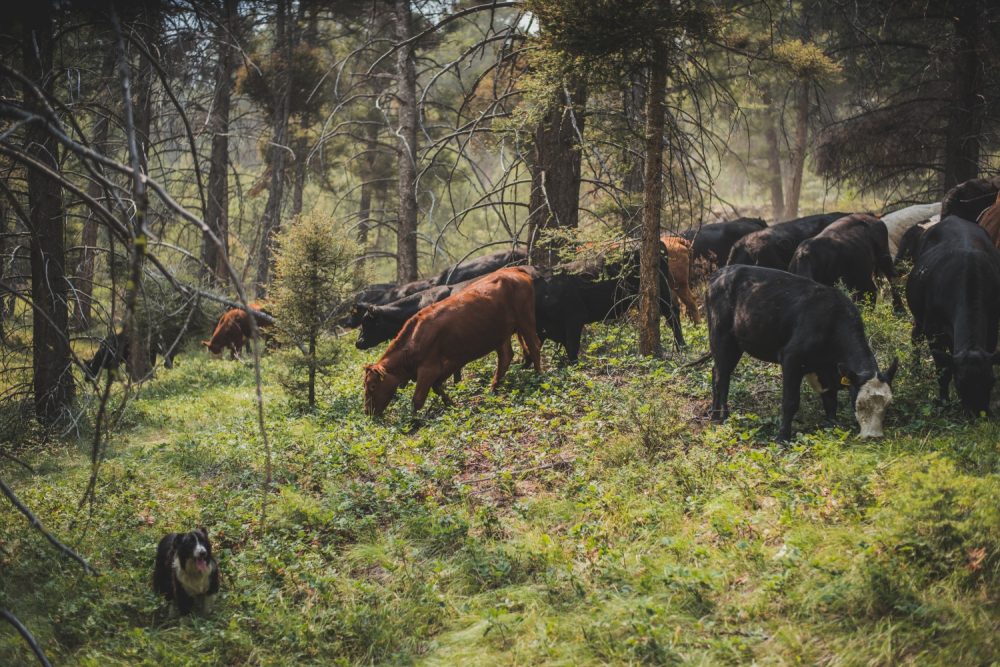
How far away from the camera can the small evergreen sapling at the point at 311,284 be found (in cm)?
1166

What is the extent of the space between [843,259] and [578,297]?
436 centimetres

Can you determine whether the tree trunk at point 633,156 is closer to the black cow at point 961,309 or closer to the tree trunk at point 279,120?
the black cow at point 961,309

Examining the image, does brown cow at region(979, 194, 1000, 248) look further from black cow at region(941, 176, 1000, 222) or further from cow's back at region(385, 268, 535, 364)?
cow's back at region(385, 268, 535, 364)

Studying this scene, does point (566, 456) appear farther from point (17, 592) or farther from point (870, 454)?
point (17, 592)

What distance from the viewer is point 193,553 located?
19.5 feet

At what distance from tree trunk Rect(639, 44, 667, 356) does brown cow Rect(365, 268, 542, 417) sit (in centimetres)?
188

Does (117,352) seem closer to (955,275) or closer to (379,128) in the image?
(955,275)

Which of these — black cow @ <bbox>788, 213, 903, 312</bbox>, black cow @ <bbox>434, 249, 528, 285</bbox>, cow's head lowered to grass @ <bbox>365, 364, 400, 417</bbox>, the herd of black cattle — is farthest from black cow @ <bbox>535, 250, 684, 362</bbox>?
black cow @ <bbox>434, 249, 528, 285</bbox>

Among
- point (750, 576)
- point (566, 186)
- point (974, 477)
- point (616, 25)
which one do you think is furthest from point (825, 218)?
point (750, 576)

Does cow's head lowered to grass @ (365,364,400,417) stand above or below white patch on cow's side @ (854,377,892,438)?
below

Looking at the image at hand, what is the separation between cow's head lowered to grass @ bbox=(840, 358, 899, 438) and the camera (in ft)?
24.5

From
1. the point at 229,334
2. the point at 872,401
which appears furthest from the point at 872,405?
the point at 229,334

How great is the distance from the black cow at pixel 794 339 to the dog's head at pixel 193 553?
18.0ft

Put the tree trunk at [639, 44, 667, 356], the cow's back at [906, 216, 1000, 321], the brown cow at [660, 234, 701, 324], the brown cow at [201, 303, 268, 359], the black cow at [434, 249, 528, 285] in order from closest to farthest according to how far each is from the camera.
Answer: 1. the cow's back at [906, 216, 1000, 321]
2. the tree trunk at [639, 44, 667, 356]
3. the brown cow at [660, 234, 701, 324]
4. the black cow at [434, 249, 528, 285]
5. the brown cow at [201, 303, 268, 359]
